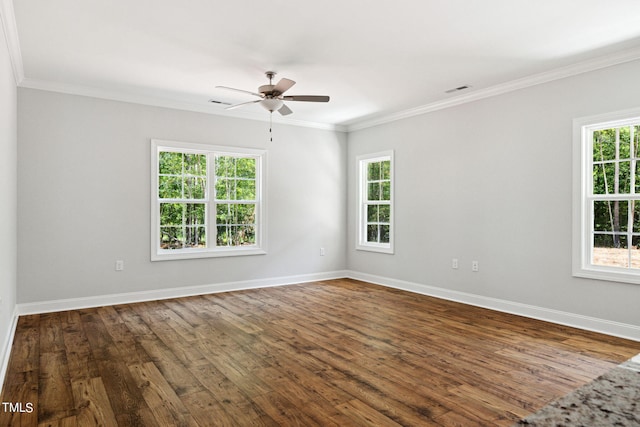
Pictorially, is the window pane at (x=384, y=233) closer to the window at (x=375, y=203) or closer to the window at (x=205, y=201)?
the window at (x=375, y=203)

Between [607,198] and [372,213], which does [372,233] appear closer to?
[372,213]

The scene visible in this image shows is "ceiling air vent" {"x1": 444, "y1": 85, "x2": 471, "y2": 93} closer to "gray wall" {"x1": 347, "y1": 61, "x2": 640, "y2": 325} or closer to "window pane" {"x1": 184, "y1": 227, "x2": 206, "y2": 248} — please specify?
"gray wall" {"x1": 347, "y1": 61, "x2": 640, "y2": 325}

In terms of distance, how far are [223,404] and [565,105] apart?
434 cm

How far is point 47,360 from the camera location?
327 cm

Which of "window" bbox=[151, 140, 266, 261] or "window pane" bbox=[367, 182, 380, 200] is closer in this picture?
"window" bbox=[151, 140, 266, 261]

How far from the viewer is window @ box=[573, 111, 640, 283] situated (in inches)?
156

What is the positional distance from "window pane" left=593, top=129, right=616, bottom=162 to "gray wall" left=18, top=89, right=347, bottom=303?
4.19 meters

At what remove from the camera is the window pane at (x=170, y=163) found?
18.7ft

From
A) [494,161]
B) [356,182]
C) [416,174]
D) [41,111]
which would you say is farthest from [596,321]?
[41,111]

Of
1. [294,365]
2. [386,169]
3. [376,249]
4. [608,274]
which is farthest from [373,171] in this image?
[294,365]

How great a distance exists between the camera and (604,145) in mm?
4145

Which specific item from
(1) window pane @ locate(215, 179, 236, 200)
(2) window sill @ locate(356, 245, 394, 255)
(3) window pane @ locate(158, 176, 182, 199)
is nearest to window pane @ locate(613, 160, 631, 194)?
(2) window sill @ locate(356, 245, 394, 255)

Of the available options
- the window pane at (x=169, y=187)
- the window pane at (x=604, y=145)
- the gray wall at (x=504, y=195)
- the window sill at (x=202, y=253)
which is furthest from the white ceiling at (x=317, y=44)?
the window sill at (x=202, y=253)

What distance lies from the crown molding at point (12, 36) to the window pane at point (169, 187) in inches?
76.1
